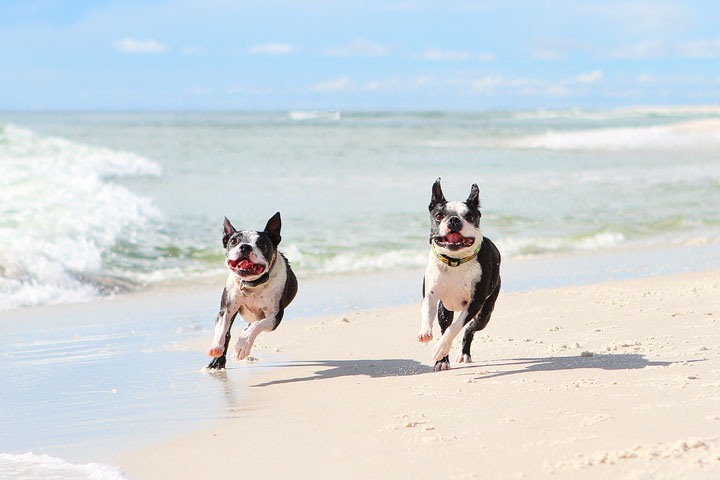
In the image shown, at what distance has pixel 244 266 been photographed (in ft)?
19.0

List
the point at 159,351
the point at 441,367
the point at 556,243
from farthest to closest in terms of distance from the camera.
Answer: the point at 556,243
the point at 159,351
the point at 441,367

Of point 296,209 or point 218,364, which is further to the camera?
point 296,209

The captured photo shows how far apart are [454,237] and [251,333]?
4.99ft

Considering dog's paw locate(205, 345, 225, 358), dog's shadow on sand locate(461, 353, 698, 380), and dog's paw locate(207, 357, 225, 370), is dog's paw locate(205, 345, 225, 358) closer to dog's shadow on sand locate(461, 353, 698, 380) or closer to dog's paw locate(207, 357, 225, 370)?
dog's paw locate(207, 357, 225, 370)

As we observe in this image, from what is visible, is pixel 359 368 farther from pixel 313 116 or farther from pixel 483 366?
pixel 313 116

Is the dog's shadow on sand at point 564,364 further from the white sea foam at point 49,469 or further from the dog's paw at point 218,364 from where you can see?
the white sea foam at point 49,469

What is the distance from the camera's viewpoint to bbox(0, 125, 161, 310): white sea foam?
10398 millimetres

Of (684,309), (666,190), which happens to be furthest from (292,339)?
(666,190)

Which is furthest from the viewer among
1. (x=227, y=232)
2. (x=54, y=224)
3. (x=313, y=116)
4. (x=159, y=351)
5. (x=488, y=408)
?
(x=313, y=116)

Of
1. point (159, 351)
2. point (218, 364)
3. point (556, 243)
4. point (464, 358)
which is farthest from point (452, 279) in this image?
point (556, 243)

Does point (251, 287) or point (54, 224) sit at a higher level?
point (251, 287)

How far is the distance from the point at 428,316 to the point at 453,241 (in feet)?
1.71

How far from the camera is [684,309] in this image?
24.4 ft

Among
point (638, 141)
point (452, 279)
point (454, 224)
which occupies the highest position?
point (638, 141)
